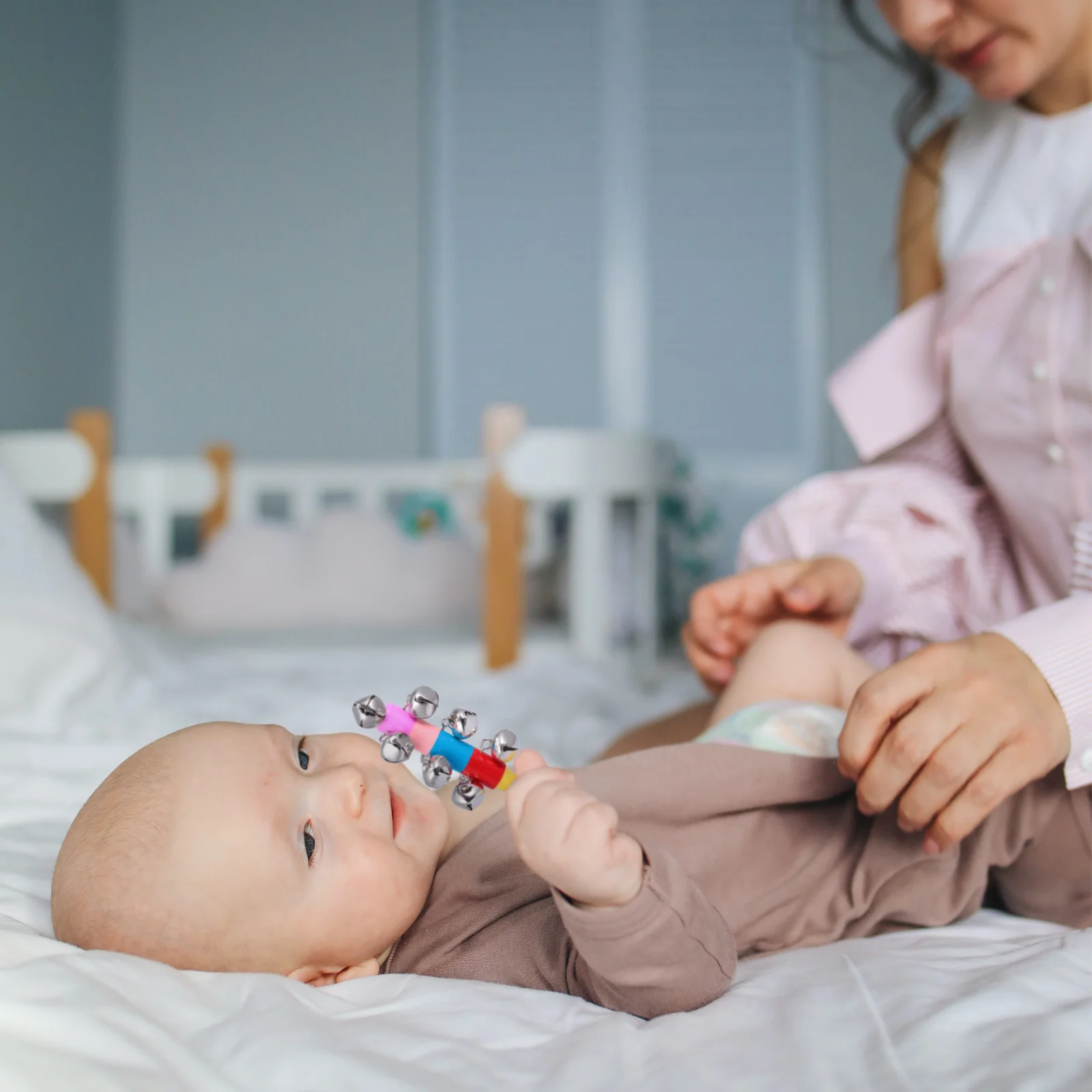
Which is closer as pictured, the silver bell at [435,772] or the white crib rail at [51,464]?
the silver bell at [435,772]

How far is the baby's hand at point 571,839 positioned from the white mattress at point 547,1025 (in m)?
0.07

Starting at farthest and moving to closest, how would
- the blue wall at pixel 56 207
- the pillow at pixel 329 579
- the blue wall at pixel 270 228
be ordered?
1. the blue wall at pixel 270 228
2. the blue wall at pixel 56 207
3. the pillow at pixel 329 579

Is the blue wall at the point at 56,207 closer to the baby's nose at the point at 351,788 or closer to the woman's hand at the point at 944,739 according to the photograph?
the baby's nose at the point at 351,788

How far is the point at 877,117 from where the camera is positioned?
3.50 m

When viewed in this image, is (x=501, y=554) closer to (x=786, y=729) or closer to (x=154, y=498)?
(x=154, y=498)

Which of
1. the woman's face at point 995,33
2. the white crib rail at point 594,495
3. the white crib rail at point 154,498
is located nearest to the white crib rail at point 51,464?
the white crib rail at point 154,498

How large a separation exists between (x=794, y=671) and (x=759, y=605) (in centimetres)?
7

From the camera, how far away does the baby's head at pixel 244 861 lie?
1.85 ft

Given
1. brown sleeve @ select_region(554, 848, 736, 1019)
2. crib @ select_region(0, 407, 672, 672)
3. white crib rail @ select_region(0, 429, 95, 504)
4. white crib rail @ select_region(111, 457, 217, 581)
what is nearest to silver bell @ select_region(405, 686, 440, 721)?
brown sleeve @ select_region(554, 848, 736, 1019)

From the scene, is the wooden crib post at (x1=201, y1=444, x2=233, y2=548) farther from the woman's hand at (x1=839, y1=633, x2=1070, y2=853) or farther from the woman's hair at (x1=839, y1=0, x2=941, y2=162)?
the woman's hand at (x1=839, y1=633, x2=1070, y2=853)

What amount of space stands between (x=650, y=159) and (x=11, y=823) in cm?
332

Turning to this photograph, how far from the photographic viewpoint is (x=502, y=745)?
1.69 feet

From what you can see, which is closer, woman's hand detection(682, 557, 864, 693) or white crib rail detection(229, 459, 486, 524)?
woman's hand detection(682, 557, 864, 693)

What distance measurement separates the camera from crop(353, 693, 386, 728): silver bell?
50 centimetres
